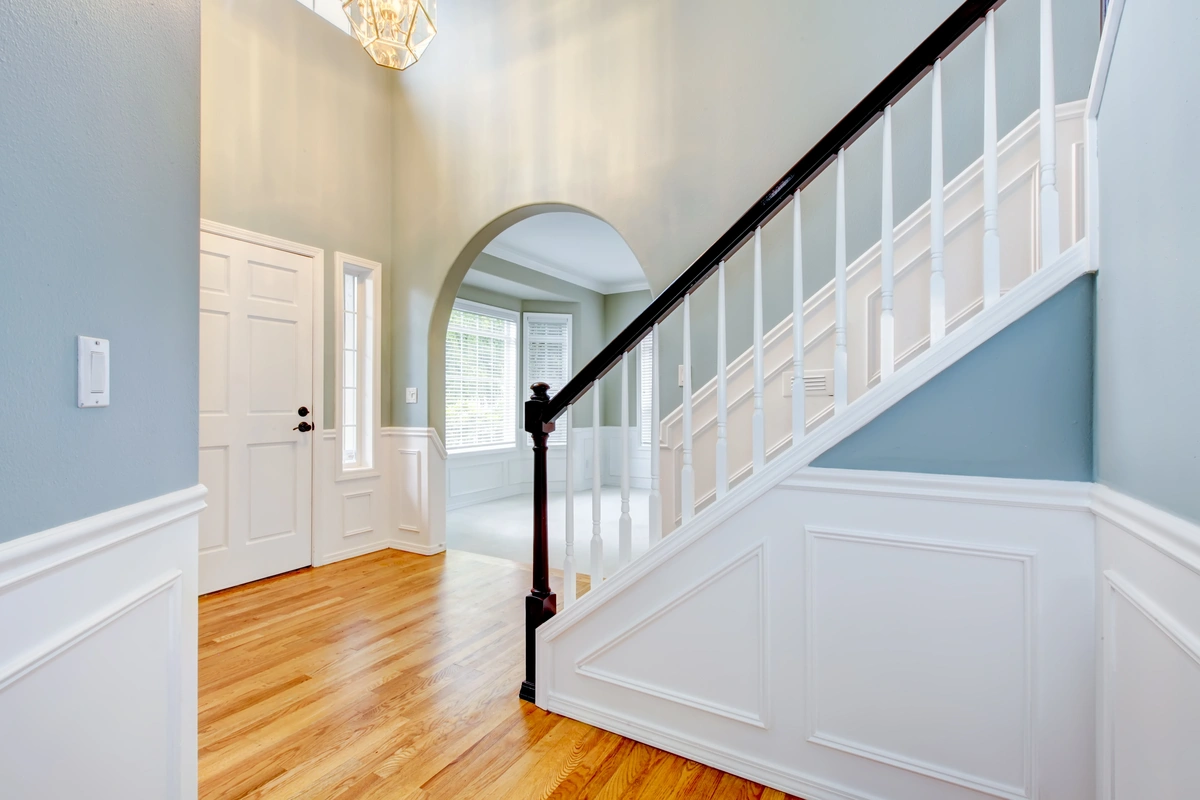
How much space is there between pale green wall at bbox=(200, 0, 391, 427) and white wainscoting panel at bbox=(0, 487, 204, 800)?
2.51m

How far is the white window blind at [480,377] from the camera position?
6148mm

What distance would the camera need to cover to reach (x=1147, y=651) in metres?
0.90

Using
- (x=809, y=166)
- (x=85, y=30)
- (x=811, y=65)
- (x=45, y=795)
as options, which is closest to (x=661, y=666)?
(x=45, y=795)

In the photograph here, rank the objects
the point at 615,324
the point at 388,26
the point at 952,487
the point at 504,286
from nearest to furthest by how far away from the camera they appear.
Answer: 1. the point at 952,487
2. the point at 388,26
3. the point at 504,286
4. the point at 615,324

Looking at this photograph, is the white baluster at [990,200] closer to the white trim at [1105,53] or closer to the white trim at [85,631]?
the white trim at [1105,53]

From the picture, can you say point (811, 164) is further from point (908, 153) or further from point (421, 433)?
point (421, 433)

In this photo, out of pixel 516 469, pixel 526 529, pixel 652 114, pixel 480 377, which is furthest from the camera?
pixel 516 469

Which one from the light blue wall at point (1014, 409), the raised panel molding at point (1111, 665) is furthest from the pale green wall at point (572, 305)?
the raised panel molding at point (1111, 665)

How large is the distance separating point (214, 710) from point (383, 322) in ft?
8.67

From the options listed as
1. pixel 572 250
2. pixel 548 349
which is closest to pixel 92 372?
pixel 572 250

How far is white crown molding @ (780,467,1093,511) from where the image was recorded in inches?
46.9

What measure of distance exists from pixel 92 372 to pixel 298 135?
3300mm

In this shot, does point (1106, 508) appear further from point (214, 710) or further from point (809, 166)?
point (214, 710)

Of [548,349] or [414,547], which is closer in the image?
[414,547]
